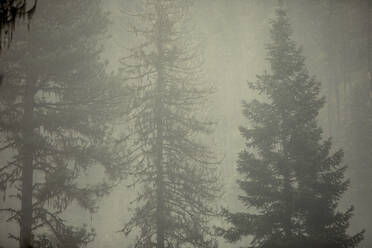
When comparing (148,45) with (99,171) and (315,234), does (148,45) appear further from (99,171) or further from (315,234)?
(99,171)

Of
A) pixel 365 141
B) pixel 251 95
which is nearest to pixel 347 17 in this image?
pixel 251 95

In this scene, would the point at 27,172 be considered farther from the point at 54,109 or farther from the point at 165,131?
the point at 165,131

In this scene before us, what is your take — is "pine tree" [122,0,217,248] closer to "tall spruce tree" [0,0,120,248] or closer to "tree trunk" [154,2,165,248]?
"tree trunk" [154,2,165,248]

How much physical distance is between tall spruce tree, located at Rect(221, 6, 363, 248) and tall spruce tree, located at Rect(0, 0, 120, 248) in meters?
5.06

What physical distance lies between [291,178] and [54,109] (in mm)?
7942

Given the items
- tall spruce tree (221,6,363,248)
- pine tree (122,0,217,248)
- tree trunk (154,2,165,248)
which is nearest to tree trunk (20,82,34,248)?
pine tree (122,0,217,248)

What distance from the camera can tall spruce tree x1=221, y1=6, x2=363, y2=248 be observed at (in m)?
9.54

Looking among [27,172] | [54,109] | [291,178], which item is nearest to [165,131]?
[54,109]

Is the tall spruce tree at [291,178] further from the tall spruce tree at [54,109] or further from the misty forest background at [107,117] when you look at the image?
the tall spruce tree at [54,109]

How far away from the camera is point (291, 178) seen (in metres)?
10.0

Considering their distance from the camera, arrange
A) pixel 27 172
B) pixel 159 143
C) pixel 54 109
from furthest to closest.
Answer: pixel 159 143 < pixel 54 109 < pixel 27 172

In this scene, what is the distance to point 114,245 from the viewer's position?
33625mm

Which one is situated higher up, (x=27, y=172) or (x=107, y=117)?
(x=107, y=117)

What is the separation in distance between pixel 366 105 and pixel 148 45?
3842 cm
